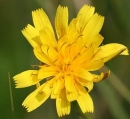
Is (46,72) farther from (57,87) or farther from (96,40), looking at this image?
(96,40)

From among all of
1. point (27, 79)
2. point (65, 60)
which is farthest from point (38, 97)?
point (65, 60)

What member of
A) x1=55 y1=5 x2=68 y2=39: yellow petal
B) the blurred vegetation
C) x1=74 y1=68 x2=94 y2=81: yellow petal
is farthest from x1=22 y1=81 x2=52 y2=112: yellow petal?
the blurred vegetation

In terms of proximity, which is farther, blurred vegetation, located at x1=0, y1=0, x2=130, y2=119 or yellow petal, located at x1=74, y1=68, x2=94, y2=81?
blurred vegetation, located at x1=0, y1=0, x2=130, y2=119

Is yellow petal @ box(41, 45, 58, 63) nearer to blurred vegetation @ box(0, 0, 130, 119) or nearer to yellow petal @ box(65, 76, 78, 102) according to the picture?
yellow petal @ box(65, 76, 78, 102)

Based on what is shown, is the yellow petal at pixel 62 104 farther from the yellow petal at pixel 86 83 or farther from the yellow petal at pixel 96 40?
the yellow petal at pixel 96 40

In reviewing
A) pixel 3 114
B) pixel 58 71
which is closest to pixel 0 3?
pixel 3 114

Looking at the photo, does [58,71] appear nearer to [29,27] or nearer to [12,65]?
[29,27]

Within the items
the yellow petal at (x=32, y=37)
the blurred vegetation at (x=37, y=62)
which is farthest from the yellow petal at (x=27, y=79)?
the blurred vegetation at (x=37, y=62)
